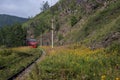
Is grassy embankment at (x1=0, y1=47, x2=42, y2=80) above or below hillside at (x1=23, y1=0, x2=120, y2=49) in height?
below

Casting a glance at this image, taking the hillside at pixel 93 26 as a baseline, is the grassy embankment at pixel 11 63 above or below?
below

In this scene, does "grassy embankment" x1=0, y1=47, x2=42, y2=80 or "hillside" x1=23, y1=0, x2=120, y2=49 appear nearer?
"grassy embankment" x1=0, y1=47, x2=42, y2=80

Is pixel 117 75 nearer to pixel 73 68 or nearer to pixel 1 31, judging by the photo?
pixel 73 68

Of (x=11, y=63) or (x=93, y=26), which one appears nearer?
(x=11, y=63)

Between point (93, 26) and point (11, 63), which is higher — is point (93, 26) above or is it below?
above

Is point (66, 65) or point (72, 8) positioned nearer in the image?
point (66, 65)

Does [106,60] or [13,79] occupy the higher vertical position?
[106,60]

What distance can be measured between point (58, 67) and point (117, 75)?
6.33m

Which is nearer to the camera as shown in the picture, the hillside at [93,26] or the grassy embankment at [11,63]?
the grassy embankment at [11,63]

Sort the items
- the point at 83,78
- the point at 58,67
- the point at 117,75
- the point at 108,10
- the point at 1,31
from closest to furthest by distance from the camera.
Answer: the point at 117,75 < the point at 83,78 < the point at 58,67 < the point at 108,10 < the point at 1,31

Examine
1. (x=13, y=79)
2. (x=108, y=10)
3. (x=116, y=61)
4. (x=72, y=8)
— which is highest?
(x=72, y=8)

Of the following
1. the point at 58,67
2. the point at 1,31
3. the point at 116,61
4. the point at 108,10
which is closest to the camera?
the point at 116,61

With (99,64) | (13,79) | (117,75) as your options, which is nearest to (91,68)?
(99,64)

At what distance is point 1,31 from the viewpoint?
15138 cm
